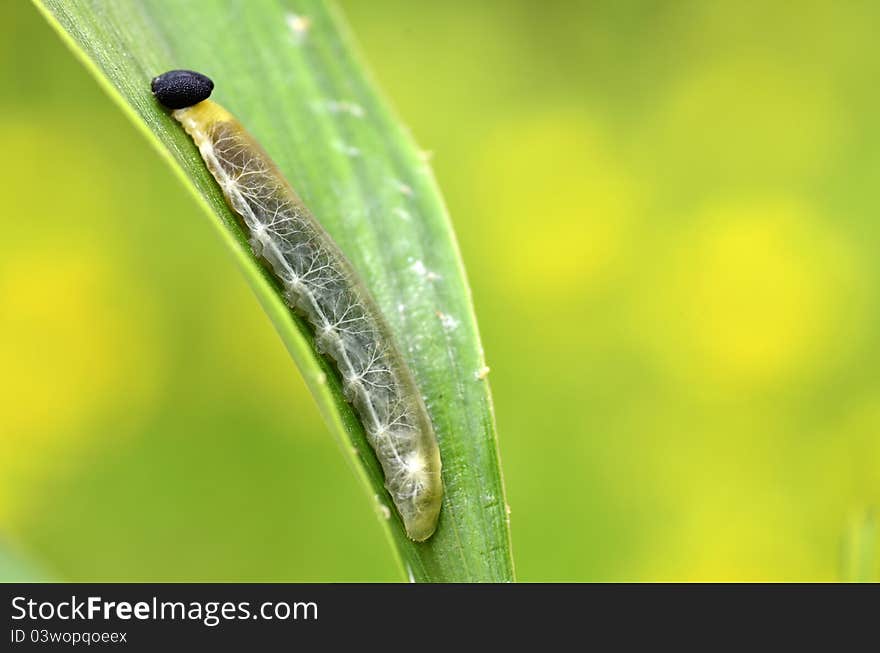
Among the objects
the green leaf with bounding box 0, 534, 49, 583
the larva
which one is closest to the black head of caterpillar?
the larva

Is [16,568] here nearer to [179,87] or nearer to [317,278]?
[317,278]

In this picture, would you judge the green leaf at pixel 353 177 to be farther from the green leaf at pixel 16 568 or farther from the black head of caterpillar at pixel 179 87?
the green leaf at pixel 16 568

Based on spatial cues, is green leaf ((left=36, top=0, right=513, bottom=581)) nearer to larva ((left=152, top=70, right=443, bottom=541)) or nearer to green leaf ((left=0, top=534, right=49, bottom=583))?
larva ((left=152, top=70, right=443, bottom=541))

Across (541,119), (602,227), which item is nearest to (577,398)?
(602,227)

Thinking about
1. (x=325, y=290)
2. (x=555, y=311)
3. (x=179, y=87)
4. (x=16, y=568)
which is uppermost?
(x=555, y=311)

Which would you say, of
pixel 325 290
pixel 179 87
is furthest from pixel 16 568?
pixel 179 87

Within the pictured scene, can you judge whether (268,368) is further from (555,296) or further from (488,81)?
(488,81)
